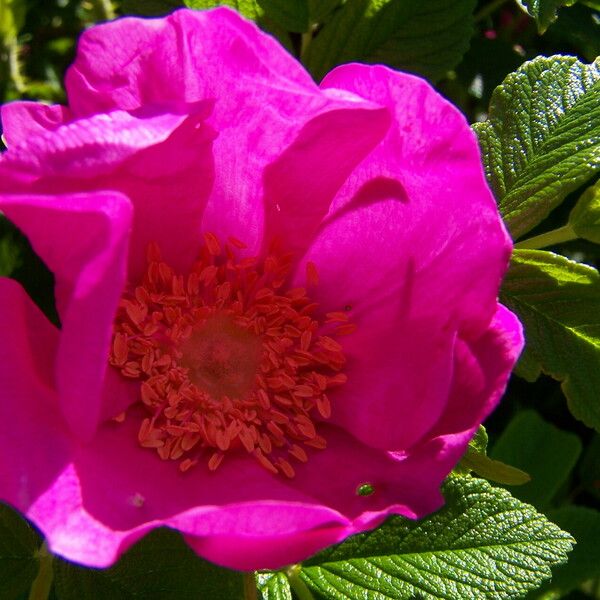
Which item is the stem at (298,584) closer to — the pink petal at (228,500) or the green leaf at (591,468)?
the pink petal at (228,500)

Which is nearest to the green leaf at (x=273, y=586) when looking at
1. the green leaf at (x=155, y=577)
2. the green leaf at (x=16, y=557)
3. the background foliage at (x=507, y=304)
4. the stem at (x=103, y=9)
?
the background foliage at (x=507, y=304)

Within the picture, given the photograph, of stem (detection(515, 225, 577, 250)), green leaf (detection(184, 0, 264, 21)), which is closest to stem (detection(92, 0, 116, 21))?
green leaf (detection(184, 0, 264, 21))

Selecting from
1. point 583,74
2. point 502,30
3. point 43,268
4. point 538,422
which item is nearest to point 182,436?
point 43,268

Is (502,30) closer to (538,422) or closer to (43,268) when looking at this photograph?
(538,422)

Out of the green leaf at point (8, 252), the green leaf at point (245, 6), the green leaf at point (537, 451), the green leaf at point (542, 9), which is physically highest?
the green leaf at point (542, 9)

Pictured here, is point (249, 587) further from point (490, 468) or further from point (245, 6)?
point (245, 6)

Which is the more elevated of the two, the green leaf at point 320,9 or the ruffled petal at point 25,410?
the green leaf at point 320,9
